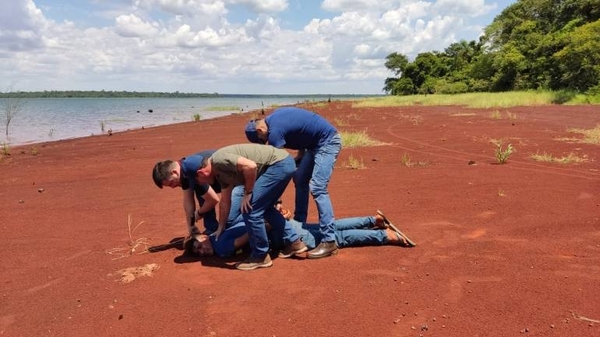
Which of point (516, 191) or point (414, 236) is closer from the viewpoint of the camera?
point (414, 236)

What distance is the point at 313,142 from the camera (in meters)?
5.05

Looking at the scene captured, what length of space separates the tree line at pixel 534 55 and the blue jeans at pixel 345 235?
33.2m

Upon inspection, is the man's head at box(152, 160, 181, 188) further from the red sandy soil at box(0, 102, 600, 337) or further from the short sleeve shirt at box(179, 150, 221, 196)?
the red sandy soil at box(0, 102, 600, 337)

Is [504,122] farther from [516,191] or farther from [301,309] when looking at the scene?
[301,309]

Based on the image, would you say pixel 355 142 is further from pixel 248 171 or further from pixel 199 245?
pixel 248 171

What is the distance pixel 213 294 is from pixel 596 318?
294 centimetres

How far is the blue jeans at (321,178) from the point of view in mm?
4922

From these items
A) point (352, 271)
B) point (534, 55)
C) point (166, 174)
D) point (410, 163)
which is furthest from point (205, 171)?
point (534, 55)

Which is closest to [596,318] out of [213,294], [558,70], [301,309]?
[301,309]

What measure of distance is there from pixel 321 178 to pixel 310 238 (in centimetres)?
64

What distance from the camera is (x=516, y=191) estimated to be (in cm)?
754

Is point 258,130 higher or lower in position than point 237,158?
higher

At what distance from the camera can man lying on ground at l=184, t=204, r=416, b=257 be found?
16.6 feet

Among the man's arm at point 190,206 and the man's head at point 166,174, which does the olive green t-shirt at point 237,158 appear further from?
the man's arm at point 190,206
